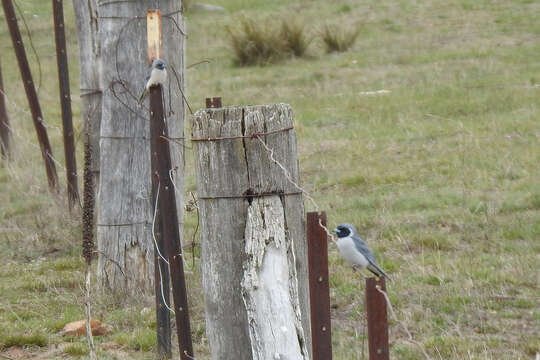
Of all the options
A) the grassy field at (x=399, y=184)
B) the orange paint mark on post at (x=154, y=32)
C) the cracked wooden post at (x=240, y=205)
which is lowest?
the grassy field at (x=399, y=184)

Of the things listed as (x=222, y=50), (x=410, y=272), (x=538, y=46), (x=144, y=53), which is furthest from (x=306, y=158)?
(x=222, y=50)

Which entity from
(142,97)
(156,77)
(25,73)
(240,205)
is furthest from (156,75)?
(25,73)

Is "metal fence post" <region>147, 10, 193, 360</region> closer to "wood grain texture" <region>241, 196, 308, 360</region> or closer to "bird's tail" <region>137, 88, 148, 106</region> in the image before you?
Result: "wood grain texture" <region>241, 196, 308, 360</region>

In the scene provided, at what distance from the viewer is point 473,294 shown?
18.7 feet

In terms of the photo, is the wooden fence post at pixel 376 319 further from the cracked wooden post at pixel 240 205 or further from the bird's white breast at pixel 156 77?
the bird's white breast at pixel 156 77

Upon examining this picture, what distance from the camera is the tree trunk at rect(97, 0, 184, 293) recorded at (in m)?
5.59

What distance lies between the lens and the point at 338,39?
1560 centimetres

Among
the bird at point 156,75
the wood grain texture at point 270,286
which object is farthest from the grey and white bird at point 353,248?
the bird at point 156,75

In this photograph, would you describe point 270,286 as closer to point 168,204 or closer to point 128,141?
point 168,204

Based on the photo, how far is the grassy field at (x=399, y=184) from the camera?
5379mm

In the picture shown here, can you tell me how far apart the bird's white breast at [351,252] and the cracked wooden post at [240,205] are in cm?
41

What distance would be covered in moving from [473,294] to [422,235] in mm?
1234

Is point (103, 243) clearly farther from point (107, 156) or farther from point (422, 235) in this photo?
point (422, 235)

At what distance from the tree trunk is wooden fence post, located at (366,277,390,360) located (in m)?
3.18
